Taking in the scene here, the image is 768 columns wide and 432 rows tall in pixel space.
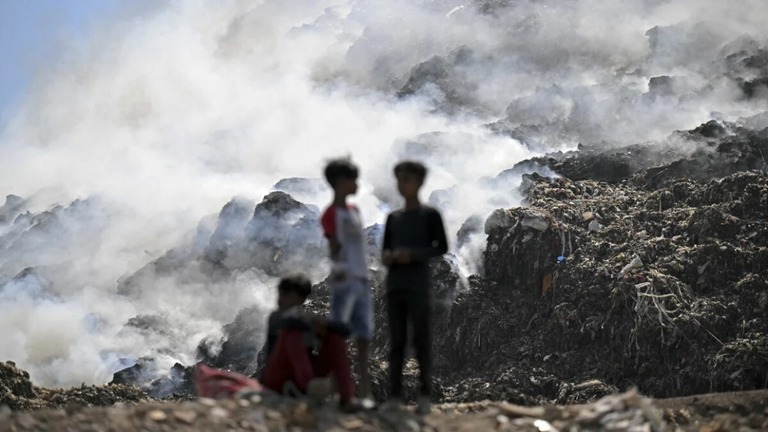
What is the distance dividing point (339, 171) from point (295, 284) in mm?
648

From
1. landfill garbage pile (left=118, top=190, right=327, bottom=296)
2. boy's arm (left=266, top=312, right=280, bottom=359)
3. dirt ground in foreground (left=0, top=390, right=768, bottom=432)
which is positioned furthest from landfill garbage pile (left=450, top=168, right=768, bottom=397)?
boy's arm (left=266, top=312, right=280, bottom=359)

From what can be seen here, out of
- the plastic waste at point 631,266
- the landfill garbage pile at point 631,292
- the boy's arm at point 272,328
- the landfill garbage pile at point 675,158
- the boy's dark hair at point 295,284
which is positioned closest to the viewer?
the boy's dark hair at point 295,284

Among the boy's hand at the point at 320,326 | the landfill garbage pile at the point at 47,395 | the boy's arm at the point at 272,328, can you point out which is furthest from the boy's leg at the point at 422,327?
the landfill garbage pile at the point at 47,395

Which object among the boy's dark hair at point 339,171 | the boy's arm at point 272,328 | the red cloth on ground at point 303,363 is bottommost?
the red cloth on ground at point 303,363

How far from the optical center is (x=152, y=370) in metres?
13.3

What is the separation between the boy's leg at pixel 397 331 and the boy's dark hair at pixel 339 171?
0.61 meters

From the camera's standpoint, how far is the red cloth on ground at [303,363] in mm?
4602

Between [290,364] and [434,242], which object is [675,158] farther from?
[290,364]

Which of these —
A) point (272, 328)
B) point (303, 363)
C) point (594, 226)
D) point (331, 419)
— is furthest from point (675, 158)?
point (331, 419)

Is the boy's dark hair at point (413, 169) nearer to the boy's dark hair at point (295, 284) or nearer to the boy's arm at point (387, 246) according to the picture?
the boy's arm at point (387, 246)

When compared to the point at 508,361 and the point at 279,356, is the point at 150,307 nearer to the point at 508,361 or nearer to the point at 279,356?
the point at 508,361

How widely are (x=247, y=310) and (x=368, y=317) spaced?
988 cm

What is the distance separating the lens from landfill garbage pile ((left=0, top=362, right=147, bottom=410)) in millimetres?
9977

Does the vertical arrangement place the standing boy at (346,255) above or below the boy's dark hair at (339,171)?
below
